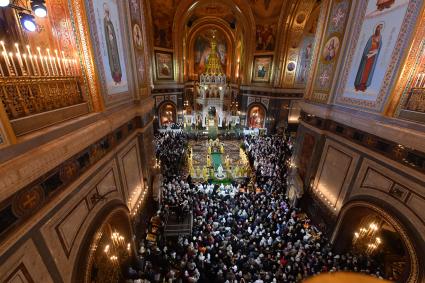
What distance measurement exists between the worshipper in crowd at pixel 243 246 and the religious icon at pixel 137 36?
7.23 m

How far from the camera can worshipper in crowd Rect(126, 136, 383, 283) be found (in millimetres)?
6691

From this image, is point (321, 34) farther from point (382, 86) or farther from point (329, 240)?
point (329, 240)

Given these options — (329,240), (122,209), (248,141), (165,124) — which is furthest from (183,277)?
(165,124)

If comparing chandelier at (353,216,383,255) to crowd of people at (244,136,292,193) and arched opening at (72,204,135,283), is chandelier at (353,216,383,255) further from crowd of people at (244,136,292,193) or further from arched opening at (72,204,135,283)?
arched opening at (72,204,135,283)

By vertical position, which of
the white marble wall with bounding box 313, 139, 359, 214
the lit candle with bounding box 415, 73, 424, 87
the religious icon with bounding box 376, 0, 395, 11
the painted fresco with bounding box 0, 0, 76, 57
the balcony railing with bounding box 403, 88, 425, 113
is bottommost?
the white marble wall with bounding box 313, 139, 359, 214

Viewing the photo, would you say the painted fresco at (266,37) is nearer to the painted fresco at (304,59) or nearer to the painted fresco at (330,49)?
the painted fresco at (304,59)

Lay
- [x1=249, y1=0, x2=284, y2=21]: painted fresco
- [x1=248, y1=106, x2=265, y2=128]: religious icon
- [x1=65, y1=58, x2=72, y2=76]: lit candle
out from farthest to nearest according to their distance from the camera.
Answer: [x1=248, y1=106, x2=265, y2=128]: religious icon, [x1=249, y1=0, x2=284, y2=21]: painted fresco, [x1=65, y1=58, x2=72, y2=76]: lit candle

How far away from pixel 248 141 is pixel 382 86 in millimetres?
12821

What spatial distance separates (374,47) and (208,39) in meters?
23.3

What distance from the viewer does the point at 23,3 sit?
3477 millimetres

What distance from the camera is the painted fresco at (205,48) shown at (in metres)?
25.9

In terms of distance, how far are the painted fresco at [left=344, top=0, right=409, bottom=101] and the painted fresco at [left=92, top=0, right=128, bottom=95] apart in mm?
7938


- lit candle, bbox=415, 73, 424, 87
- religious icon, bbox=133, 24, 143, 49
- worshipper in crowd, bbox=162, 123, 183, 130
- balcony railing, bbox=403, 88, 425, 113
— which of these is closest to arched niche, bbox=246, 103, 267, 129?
worshipper in crowd, bbox=162, 123, 183, 130

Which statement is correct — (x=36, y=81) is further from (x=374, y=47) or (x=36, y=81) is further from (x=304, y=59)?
(x=304, y=59)
